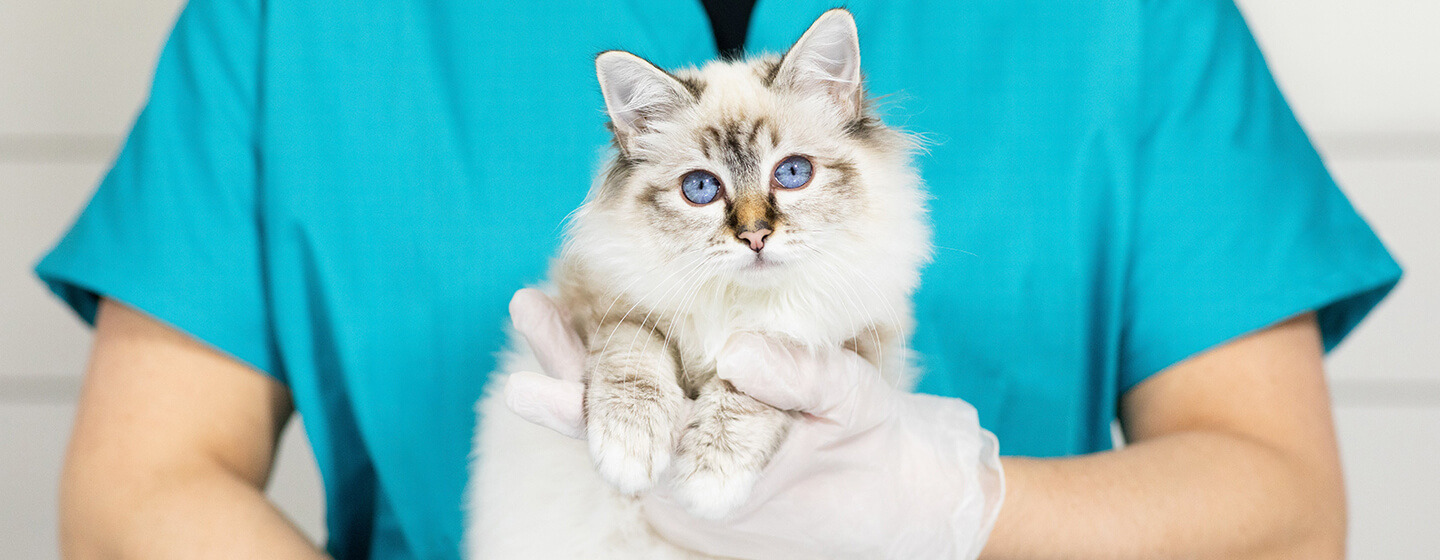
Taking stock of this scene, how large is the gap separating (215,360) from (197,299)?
0.10m

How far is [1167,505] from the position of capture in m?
1.20

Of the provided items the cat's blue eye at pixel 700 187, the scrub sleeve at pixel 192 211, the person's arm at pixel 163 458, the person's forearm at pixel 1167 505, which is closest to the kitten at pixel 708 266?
the cat's blue eye at pixel 700 187

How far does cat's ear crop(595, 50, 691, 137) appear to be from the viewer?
0.92 m

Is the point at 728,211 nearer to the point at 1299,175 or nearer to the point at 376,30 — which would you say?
the point at 376,30

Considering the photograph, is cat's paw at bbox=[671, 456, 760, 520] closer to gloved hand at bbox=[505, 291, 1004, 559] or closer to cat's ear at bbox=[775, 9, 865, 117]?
gloved hand at bbox=[505, 291, 1004, 559]

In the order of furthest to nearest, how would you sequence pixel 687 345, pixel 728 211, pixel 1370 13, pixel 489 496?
pixel 1370 13 < pixel 489 496 < pixel 687 345 < pixel 728 211

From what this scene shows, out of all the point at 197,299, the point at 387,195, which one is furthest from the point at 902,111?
the point at 197,299

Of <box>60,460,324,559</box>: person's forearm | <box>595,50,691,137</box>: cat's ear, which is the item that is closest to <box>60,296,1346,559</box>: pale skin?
<box>60,460,324,559</box>: person's forearm

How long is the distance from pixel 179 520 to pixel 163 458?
104mm

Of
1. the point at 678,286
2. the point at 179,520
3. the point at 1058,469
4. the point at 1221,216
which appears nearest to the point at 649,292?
the point at 678,286

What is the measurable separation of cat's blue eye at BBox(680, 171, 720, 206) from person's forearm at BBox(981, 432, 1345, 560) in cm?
53

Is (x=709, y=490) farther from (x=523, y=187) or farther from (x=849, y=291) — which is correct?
(x=523, y=187)

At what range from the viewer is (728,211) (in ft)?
3.03

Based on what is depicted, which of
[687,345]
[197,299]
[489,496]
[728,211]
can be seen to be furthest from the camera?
[197,299]
